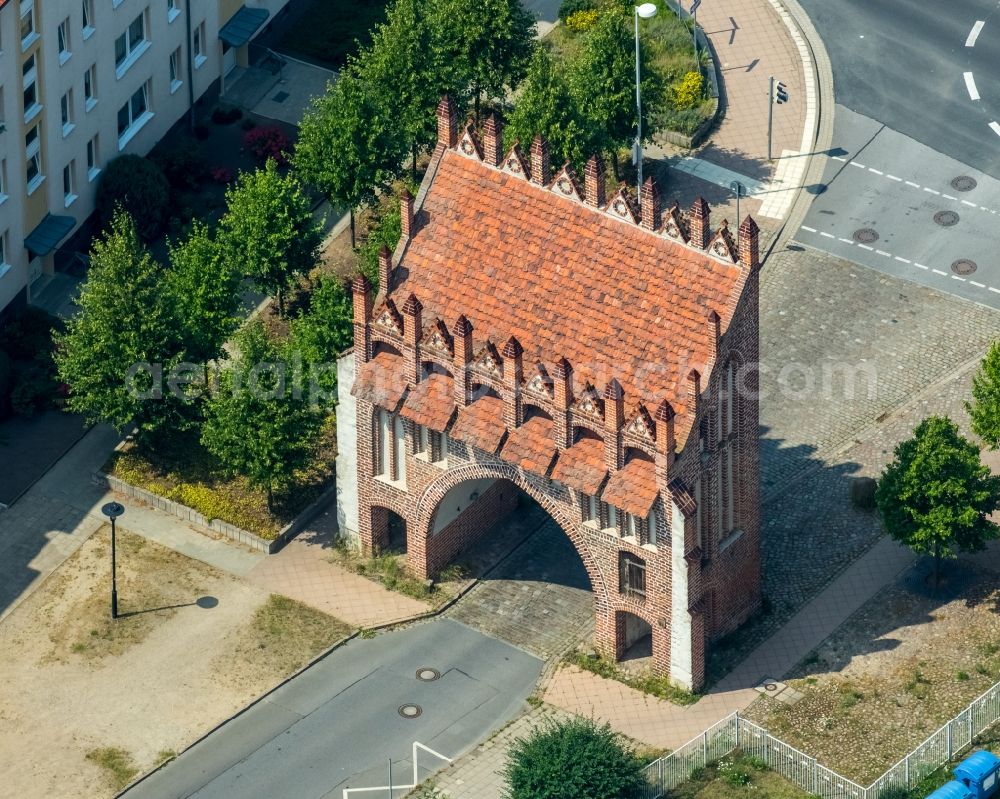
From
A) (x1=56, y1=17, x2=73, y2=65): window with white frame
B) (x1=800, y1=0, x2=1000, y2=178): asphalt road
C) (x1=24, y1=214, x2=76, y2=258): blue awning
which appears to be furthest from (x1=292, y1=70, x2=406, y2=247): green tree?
(x1=800, y1=0, x2=1000, y2=178): asphalt road

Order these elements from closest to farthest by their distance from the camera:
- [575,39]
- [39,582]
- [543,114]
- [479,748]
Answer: [479,748] < [39,582] < [543,114] < [575,39]

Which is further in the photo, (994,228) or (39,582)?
(994,228)

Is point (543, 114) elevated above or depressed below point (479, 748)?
above

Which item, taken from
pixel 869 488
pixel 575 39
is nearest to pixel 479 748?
pixel 869 488

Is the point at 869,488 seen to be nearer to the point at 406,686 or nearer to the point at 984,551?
the point at 984,551

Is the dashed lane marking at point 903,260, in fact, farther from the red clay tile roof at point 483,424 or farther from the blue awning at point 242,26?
the red clay tile roof at point 483,424

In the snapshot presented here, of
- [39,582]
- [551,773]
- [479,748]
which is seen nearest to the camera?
[551,773]

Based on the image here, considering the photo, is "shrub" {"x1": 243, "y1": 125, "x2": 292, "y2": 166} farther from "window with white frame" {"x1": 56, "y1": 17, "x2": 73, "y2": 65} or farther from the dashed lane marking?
the dashed lane marking
